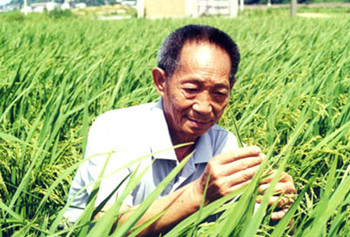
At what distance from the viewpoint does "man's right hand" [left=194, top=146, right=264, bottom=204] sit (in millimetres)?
1049

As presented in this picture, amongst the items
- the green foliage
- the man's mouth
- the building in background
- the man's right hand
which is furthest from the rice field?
the building in background

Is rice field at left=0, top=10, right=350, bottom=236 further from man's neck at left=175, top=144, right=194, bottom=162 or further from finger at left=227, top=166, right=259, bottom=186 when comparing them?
man's neck at left=175, top=144, right=194, bottom=162

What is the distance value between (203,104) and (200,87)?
0.04 metres

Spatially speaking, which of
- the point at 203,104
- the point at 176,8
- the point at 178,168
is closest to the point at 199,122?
the point at 203,104

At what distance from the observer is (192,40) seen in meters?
1.33

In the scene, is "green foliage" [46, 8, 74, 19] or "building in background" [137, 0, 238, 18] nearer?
"green foliage" [46, 8, 74, 19]

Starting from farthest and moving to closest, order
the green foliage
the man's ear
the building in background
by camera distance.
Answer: the building in background
the green foliage
the man's ear

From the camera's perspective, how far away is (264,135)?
5.82 feet

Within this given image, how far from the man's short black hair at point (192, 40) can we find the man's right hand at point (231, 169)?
1.13ft

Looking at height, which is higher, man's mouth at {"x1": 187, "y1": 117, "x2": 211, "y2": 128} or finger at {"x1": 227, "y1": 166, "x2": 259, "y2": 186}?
man's mouth at {"x1": 187, "y1": 117, "x2": 211, "y2": 128}

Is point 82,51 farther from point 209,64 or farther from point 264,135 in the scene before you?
point 209,64

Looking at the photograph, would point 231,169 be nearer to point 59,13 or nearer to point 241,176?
point 241,176

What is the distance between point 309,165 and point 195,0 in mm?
18014

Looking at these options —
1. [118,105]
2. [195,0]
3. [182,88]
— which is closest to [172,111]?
[182,88]
